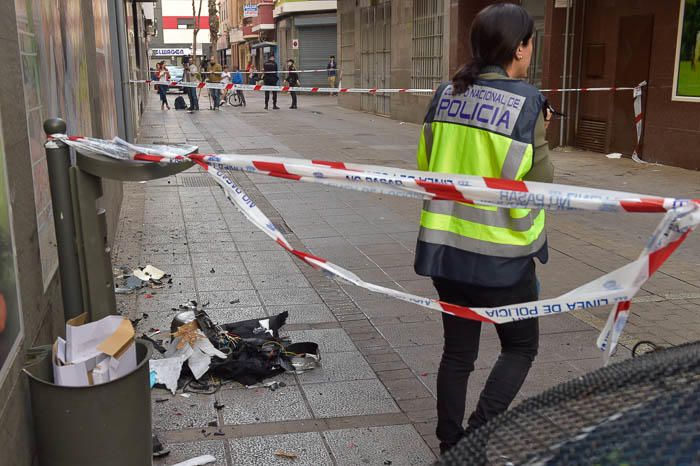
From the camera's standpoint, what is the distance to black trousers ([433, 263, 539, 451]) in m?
2.84

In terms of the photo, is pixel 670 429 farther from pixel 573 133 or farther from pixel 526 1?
pixel 526 1

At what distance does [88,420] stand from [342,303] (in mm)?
2942

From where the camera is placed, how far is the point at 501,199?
2.37 m

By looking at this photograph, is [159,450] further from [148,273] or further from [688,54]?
[688,54]

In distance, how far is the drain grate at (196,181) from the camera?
10719 millimetres

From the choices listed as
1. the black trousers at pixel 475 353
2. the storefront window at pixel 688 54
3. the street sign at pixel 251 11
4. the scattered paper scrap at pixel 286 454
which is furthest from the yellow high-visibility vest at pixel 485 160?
the street sign at pixel 251 11

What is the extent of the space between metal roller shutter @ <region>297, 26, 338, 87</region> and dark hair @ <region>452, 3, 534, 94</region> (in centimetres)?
3858

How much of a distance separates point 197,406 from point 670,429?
9.91 feet

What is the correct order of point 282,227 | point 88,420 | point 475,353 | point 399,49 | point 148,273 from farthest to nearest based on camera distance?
point 399,49 → point 282,227 → point 148,273 → point 475,353 → point 88,420

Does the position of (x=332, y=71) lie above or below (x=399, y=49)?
below

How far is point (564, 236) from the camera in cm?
751

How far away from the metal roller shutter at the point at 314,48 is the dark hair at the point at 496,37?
38580 mm

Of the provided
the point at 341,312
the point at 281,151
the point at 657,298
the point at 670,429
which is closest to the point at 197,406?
the point at 341,312

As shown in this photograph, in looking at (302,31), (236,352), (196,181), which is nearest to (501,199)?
(236,352)
